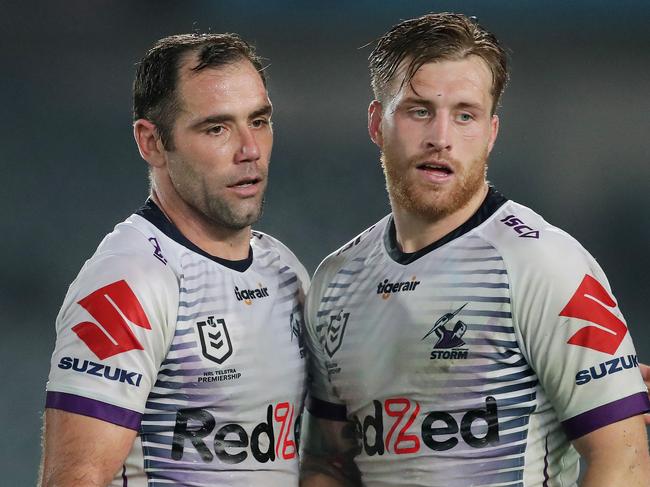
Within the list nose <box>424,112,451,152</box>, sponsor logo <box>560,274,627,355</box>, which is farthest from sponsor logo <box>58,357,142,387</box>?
sponsor logo <box>560,274,627,355</box>

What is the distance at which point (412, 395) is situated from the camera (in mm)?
3221

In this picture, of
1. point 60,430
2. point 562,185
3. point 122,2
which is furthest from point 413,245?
point 122,2

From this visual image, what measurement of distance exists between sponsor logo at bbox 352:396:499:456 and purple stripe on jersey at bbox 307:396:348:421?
7.4 inches

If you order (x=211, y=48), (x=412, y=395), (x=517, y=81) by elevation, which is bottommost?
(x=412, y=395)

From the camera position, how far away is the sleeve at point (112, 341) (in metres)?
3.01

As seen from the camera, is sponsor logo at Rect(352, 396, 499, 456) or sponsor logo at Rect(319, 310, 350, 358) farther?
sponsor logo at Rect(319, 310, 350, 358)

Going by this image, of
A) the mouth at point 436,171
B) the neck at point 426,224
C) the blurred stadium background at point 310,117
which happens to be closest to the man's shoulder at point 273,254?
the neck at point 426,224

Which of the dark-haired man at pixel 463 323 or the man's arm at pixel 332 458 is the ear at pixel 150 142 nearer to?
the dark-haired man at pixel 463 323

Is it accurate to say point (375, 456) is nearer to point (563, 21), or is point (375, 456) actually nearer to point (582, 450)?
point (582, 450)

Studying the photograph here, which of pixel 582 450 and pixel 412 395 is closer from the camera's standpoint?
pixel 582 450

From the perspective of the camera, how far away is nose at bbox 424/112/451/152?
3193 millimetres

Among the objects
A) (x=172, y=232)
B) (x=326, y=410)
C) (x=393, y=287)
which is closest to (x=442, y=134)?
(x=393, y=287)

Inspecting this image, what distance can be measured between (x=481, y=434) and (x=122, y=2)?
6438 mm

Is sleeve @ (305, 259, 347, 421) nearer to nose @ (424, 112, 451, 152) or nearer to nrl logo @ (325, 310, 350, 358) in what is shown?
nrl logo @ (325, 310, 350, 358)
